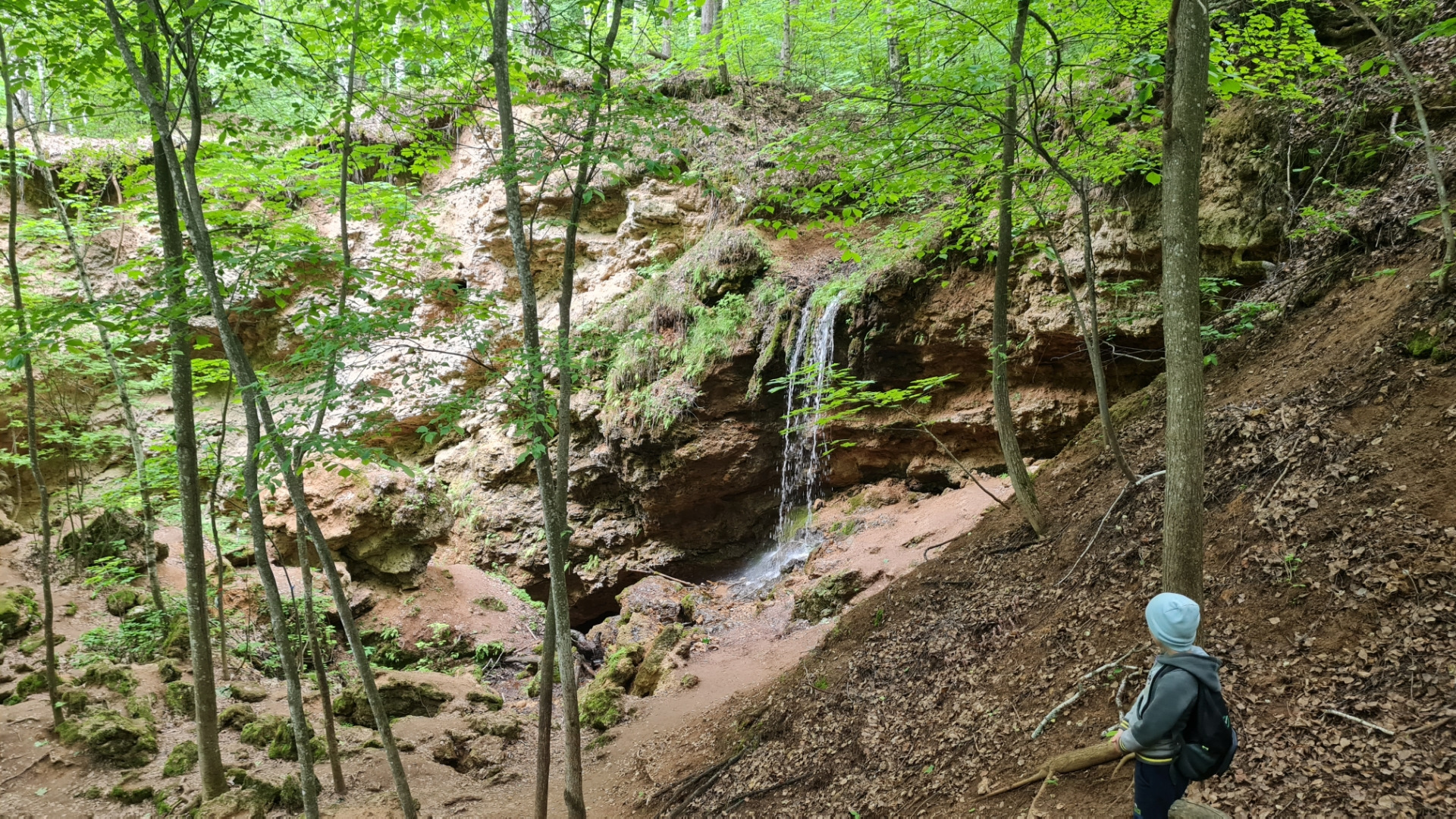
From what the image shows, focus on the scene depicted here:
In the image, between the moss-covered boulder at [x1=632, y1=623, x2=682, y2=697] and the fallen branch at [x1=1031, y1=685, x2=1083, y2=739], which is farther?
the moss-covered boulder at [x1=632, y1=623, x2=682, y2=697]

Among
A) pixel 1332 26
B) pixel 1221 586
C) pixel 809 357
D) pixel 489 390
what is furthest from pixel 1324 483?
pixel 489 390

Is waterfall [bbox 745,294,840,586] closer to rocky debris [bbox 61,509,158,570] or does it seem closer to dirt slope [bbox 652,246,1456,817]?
dirt slope [bbox 652,246,1456,817]

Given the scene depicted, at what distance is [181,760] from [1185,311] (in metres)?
10.8

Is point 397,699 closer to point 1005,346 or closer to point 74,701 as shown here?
point 74,701

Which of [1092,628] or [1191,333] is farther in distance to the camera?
[1092,628]

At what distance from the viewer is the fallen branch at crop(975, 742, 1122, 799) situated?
395 centimetres

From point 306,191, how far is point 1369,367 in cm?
1021

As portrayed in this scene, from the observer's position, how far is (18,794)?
6.99 meters

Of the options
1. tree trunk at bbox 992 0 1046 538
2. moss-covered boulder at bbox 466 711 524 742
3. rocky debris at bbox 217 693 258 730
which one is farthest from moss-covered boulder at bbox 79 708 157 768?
tree trunk at bbox 992 0 1046 538

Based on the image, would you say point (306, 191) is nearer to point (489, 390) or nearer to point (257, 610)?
point (257, 610)

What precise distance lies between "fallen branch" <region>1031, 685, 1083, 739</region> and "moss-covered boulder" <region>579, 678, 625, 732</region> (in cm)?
700

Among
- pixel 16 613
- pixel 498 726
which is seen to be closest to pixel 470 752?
pixel 498 726

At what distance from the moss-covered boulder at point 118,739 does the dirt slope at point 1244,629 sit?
638cm

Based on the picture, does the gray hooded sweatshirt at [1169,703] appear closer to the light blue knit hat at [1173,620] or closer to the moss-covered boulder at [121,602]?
the light blue knit hat at [1173,620]
